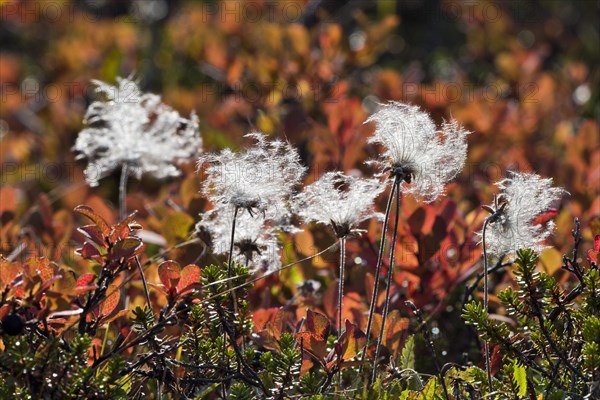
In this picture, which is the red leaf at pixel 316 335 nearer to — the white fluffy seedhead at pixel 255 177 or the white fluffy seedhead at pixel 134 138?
the white fluffy seedhead at pixel 255 177

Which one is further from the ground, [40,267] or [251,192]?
[251,192]

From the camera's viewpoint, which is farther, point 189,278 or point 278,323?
point 278,323

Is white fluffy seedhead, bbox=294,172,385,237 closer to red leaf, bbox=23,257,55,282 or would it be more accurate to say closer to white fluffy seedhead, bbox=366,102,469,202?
white fluffy seedhead, bbox=366,102,469,202

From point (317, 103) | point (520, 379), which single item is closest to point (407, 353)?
point (520, 379)

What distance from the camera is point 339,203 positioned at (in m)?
2.01

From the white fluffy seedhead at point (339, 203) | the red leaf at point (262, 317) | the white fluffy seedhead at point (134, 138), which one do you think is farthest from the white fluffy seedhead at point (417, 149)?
the white fluffy seedhead at point (134, 138)

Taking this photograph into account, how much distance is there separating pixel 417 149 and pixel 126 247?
0.70 metres

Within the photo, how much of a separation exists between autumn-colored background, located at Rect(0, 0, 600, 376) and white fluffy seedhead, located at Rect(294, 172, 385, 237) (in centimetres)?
40

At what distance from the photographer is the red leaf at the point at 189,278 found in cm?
189

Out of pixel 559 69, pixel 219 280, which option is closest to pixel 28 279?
pixel 219 280

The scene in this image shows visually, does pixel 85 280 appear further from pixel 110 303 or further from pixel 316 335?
pixel 316 335

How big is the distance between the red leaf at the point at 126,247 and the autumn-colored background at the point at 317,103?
49 cm

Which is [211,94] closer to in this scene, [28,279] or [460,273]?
[460,273]

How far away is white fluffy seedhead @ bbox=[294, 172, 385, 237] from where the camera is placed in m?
1.97
